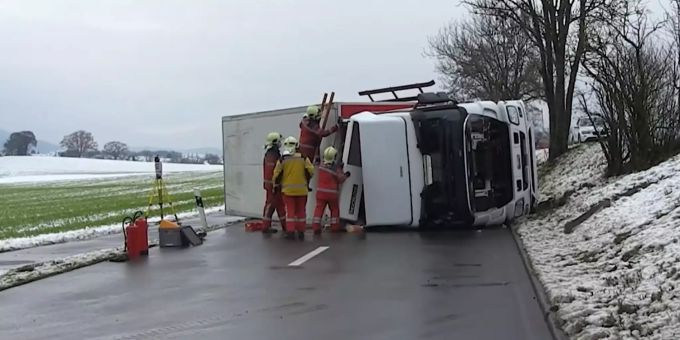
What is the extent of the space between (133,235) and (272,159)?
3506 mm

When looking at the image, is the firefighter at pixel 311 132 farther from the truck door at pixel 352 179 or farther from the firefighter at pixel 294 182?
the firefighter at pixel 294 182

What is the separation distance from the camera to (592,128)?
1157 inches

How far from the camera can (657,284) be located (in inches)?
284

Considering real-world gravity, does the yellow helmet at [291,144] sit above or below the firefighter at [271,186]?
above

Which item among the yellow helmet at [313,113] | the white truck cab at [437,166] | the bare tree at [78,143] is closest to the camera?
the white truck cab at [437,166]

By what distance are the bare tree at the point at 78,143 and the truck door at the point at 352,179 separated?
475 ft

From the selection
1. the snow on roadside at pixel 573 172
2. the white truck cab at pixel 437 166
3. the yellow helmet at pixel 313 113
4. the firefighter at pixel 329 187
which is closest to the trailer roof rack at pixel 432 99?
the white truck cab at pixel 437 166

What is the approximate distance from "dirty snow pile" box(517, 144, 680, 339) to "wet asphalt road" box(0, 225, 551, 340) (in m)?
0.41

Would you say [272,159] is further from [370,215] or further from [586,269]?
[586,269]

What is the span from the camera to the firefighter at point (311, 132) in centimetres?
1545

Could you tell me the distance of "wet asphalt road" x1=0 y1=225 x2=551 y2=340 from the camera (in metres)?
7.26

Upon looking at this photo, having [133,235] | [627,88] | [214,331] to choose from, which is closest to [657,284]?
[214,331]

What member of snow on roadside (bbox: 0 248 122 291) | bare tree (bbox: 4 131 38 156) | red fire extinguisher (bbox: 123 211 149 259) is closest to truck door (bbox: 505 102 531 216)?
red fire extinguisher (bbox: 123 211 149 259)

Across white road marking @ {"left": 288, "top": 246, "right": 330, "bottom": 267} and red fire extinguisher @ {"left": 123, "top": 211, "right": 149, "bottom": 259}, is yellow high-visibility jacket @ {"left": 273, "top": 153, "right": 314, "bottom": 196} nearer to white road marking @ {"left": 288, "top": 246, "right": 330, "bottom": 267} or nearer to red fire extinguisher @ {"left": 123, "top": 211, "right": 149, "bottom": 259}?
white road marking @ {"left": 288, "top": 246, "right": 330, "bottom": 267}
